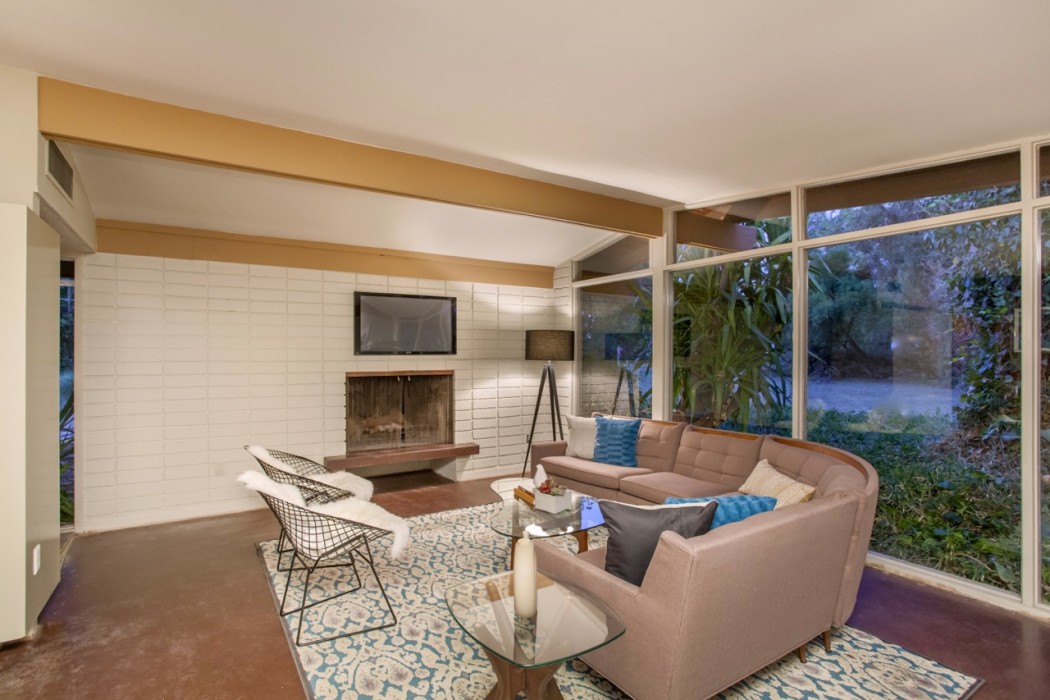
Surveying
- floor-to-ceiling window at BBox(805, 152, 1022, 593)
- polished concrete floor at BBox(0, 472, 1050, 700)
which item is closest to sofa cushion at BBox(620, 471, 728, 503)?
floor-to-ceiling window at BBox(805, 152, 1022, 593)

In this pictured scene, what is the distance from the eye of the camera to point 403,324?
5.43m

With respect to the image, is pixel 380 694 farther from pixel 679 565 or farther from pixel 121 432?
pixel 121 432

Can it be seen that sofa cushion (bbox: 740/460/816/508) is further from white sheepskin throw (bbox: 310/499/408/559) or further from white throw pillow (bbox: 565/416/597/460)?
white sheepskin throw (bbox: 310/499/408/559)

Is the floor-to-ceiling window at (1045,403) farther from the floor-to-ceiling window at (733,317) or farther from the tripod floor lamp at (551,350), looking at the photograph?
the tripod floor lamp at (551,350)

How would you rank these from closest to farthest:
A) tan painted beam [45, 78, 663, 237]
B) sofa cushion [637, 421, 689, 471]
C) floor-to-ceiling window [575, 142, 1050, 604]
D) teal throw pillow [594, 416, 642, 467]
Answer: tan painted beam [45, 78, 663, 237], floor-to-ceiling window [575, 142, 1050, 604], sofa cushion [637, 421, 689, 471], teal throw pillow [594, 416, 642, 467]

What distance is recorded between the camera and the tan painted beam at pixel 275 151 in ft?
8.48

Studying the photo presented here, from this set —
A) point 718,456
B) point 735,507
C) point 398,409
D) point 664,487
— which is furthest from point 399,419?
point 735,507

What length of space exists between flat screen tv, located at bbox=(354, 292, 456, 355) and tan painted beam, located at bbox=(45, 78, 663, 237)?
2.00 metres

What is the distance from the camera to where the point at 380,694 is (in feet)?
7.18

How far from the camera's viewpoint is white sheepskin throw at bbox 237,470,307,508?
106 inches

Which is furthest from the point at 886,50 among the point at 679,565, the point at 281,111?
the point at 281,111

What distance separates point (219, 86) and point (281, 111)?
314 mm

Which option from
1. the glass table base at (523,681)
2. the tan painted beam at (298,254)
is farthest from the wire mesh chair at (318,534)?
the tan painted beam at (298,254)

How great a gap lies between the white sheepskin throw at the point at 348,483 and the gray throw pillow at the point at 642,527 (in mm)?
2162
